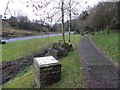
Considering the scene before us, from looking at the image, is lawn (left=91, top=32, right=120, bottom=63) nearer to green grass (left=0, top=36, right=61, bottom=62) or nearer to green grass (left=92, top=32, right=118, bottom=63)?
green grass (left=92, top=32, right=118, bottom=63)

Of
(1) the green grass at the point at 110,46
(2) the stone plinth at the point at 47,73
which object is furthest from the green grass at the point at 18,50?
(2) the stone plinth at the point at 47,73

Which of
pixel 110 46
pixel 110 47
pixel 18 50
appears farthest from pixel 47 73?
pixel 18 50

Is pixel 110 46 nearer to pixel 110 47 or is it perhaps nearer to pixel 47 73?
pixel 110 47

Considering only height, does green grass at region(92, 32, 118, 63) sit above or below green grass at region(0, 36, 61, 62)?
above

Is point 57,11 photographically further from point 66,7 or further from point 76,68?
point 76,68

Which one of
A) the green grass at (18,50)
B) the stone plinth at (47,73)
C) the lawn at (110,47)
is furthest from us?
the green grass at (18,50)

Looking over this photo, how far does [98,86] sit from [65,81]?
5.19 feet

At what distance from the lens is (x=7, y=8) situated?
4.61 metres

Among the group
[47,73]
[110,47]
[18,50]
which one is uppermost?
[47,73]

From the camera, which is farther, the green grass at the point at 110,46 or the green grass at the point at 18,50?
the green grass at the point at 18,50

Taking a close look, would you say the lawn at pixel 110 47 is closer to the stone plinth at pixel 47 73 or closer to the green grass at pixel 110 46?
the green grass at pixel 110 46

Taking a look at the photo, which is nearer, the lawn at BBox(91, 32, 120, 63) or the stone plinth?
the stone plinth

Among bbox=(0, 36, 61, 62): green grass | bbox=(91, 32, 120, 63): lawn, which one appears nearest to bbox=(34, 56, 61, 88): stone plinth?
bbox=(91, 32, 120, 63): lawn

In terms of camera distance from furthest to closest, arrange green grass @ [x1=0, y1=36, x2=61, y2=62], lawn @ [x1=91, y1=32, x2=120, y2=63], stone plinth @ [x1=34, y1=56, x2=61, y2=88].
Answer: green grass @ [x1=0, y1=36, x2=61, y2=62] < lawn @ [x1=91, y1=32, x2=120, y2=63] < stone plinth @ [x1=34, y1=56, x2=61, y2=88]
